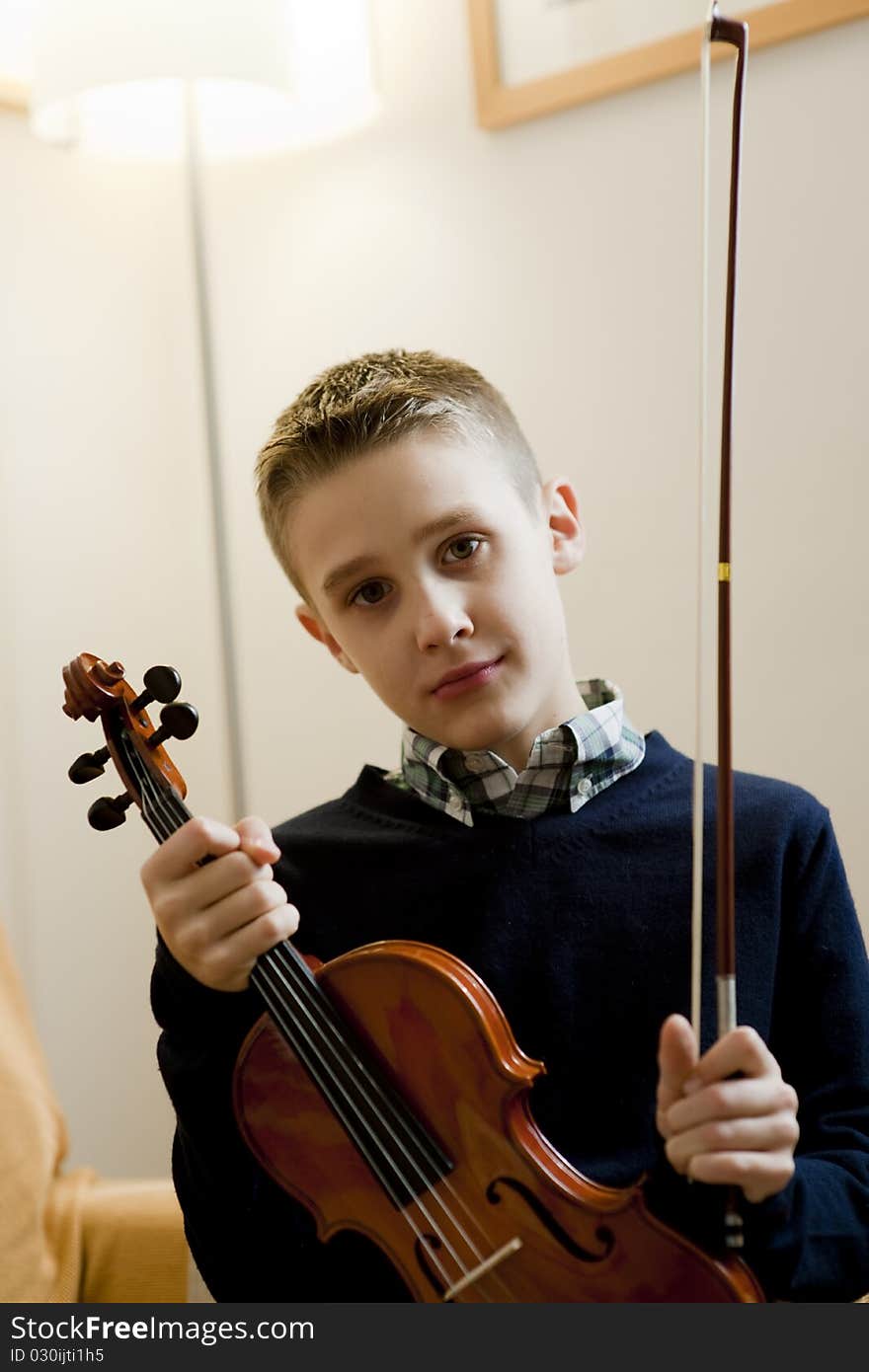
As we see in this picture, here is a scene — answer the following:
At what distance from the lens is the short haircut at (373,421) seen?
3.28 ft

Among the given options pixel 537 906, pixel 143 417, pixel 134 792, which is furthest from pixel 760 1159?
pixel 143 417

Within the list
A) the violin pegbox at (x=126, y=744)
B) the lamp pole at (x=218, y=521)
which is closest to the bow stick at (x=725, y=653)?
the violin pegbox at (x=126, y=744)

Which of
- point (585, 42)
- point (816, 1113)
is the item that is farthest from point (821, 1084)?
point (585, 42)

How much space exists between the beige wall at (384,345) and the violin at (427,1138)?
0.75 m

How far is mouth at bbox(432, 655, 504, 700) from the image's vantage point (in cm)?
96

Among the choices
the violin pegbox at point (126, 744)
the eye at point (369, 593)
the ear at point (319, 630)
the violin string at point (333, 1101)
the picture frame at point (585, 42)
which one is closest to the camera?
the violin string at point (333, 1101)

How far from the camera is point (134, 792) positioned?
913 mm

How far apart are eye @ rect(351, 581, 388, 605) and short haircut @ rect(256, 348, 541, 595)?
8 cm

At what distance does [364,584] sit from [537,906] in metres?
0.24

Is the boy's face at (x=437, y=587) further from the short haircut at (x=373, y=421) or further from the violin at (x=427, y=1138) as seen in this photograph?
the violin at (x=427, y=1138)

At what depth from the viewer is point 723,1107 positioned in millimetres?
668

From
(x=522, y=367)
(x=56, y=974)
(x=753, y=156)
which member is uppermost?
(x=753, y=156)

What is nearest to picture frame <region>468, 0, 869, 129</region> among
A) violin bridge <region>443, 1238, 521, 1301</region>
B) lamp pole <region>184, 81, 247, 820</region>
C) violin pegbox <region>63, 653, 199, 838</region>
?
lamp pole <region>184, 81, 247, 820</region>

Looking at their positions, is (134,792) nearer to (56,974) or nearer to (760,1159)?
(760,1159)
